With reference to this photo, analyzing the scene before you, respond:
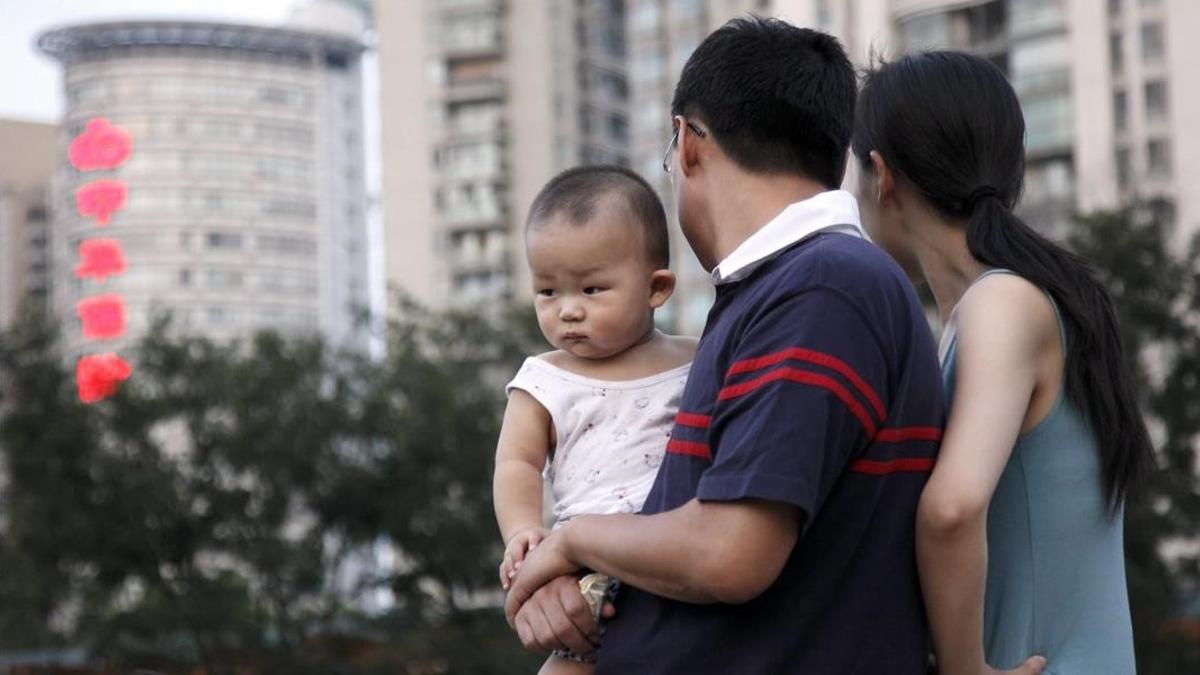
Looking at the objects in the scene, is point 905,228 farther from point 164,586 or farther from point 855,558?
point 164,586

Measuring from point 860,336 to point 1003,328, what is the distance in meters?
0.37

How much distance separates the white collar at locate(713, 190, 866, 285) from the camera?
2.69 metres

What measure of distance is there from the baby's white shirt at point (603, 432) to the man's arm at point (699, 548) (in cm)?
24

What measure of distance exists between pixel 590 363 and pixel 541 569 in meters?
0.44

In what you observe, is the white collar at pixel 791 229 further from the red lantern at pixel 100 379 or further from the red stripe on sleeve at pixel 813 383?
the red lantern at pixel 100 379

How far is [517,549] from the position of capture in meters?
2.89

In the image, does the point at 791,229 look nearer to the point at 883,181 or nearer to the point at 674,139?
the point at 674,139

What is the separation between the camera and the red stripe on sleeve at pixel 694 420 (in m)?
2.61

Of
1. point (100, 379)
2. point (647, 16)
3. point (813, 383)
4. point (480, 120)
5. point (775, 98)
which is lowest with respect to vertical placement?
point (100, 379)

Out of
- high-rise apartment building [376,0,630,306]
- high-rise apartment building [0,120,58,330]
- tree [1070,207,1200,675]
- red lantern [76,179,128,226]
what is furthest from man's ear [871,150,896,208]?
high-rise apartment building [0,120,58,330]

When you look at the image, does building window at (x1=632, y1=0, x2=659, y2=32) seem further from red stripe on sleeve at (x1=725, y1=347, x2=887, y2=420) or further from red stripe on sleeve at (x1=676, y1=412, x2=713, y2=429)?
red stripe on sleeve at (x1=725, y1=347, x2=887, y2=420)

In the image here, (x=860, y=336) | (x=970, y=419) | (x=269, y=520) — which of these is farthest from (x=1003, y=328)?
(x=269, y=520)

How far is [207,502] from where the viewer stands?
950 inches

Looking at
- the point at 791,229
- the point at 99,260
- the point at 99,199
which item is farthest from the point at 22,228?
the point at 791,229
